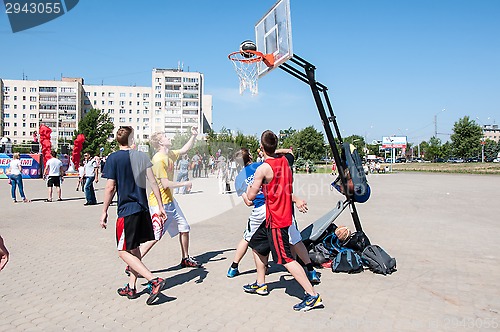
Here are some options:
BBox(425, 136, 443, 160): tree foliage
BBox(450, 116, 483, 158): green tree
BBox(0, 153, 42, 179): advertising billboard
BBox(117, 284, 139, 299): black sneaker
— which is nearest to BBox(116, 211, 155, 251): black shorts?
BBox(117, 284, 139, 299): black sneaker

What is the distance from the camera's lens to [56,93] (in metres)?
110

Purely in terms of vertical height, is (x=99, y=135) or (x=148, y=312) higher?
(x=99, y=135)

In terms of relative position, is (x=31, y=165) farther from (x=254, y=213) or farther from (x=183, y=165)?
(x=254, y=213)

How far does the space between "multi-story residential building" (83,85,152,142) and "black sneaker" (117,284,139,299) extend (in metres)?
114

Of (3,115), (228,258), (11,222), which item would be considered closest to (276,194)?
(228,258)

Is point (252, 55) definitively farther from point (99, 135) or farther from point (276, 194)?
point (99, 135)

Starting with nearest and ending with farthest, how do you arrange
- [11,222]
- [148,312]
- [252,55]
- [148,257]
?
[148,312]
[148,257]
[252,55]
[11,222]

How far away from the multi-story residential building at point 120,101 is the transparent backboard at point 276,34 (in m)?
111

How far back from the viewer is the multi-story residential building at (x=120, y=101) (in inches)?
4579

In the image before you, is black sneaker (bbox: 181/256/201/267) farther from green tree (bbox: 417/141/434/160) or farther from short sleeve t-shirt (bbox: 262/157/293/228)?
green tree (bbox: 417/141/434/160)

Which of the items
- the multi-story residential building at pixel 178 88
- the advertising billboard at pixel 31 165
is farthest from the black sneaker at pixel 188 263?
the multi-story residential building at pixel 178 88

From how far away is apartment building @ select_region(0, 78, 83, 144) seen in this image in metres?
111

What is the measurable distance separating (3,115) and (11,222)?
116 meters

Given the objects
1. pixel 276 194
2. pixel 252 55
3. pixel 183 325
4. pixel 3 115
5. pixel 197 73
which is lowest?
pixel 183 325
